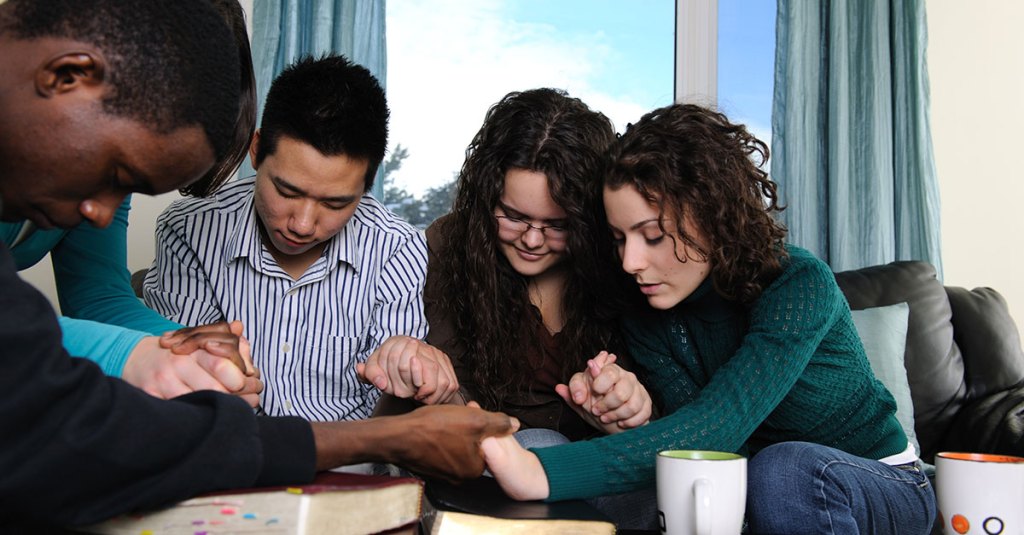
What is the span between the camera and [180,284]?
5.29ft

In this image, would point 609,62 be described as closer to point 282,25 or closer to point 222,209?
point 282,25

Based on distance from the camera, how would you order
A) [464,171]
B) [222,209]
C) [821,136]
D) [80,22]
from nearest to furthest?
[80,22] < [222,209] < [464,171] < [821,136]

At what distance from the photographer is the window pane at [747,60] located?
348 centimetres

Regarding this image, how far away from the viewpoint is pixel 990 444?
2.13 m

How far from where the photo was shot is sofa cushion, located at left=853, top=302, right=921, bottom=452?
2.12 metres

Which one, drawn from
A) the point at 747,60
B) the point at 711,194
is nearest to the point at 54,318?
the point at 711,194

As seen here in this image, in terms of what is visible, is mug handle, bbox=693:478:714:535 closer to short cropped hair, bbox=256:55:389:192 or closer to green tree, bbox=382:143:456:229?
short cropped hair, bbox=256:55:389:192

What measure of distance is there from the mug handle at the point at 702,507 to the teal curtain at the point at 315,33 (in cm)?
217

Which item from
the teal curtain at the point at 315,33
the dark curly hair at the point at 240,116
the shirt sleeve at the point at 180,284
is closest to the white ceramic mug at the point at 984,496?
the dark curly hair at the point at 240,116

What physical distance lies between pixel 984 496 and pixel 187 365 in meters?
0.87

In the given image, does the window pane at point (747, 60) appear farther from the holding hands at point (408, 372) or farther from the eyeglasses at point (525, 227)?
the holding hands at point (408, 372)

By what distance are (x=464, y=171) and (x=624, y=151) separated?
1.39 ft

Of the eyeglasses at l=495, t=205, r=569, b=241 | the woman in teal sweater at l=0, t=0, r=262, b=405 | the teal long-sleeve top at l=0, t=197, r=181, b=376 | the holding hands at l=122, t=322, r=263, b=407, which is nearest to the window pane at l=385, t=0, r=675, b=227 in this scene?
the eyeglasses at l=495, t=205, r=569, b=241

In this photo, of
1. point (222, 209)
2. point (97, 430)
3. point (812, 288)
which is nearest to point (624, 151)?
point (812, 288)
